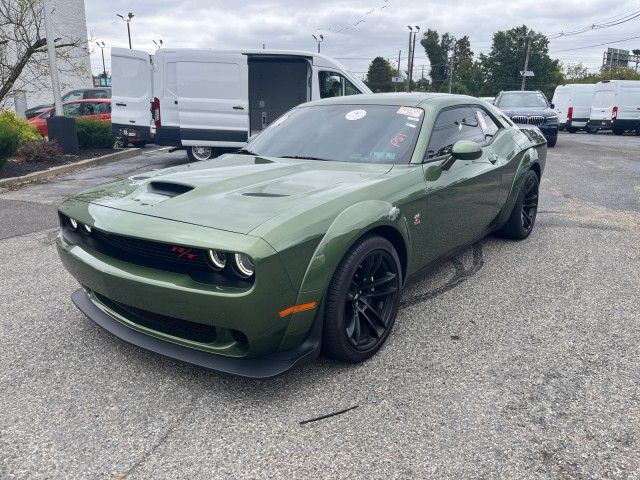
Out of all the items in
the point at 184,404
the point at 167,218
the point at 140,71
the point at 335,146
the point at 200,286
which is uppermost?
the point at 140,71

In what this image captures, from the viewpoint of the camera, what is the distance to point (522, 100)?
1505 centimetres

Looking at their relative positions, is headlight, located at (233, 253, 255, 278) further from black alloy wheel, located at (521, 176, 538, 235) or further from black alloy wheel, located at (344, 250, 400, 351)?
black alloy wheel, located at (521, 176, 538, 235)

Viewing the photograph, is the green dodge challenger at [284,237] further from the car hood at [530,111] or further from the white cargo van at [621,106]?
the white cargo van at [621,106]

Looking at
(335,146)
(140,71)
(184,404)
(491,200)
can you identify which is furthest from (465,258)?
(140,71)

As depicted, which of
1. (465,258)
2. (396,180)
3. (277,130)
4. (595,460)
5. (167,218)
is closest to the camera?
(595,460)

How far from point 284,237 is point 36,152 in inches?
389

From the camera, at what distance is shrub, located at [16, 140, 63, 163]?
34.0 ft

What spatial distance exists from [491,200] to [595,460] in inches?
95.5

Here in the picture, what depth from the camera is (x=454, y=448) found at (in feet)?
7.10

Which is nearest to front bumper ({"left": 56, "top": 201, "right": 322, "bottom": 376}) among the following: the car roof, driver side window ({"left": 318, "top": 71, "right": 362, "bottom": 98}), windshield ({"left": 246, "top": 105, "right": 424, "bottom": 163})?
windshield ({"left": 246, "top": 105, "right": 424, "bottom": 163})

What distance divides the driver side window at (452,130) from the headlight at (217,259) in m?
1.68

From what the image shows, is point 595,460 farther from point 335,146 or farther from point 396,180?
point 335,146

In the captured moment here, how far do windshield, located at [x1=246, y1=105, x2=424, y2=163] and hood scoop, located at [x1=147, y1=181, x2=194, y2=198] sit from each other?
1.02m

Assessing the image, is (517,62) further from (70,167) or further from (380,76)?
(70,167)
